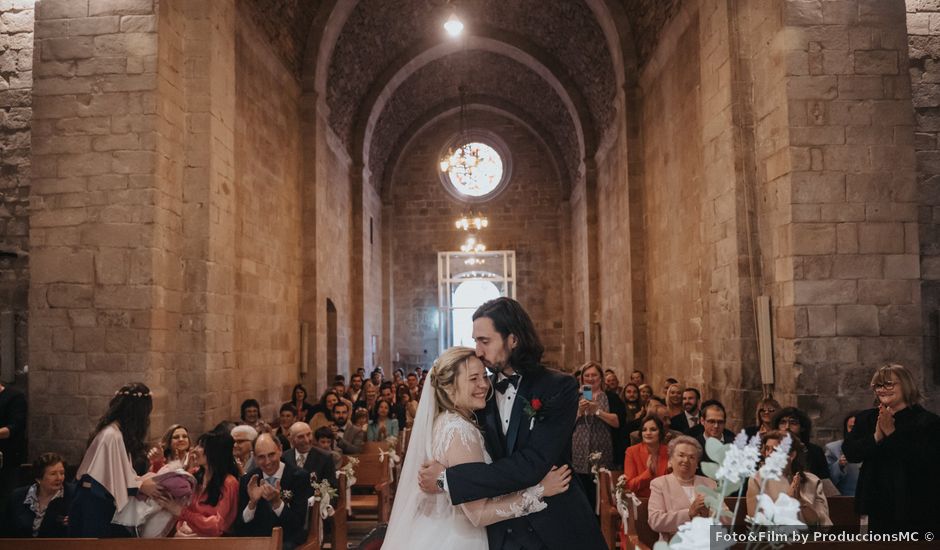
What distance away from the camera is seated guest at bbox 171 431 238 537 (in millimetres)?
4605

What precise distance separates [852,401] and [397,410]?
22.8 feet

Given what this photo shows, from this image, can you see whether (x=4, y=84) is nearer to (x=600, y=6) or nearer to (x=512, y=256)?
(x=600, y=6)

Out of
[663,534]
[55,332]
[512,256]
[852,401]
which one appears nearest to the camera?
[663,534]

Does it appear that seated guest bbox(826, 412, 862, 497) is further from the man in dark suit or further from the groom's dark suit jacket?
the man in dark suit

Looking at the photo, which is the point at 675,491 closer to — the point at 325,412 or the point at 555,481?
the point at 555,481

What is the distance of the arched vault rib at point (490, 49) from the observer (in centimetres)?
1777

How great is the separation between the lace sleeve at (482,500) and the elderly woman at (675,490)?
2.09 m

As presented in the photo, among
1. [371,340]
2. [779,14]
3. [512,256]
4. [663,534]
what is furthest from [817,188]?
[512,256]

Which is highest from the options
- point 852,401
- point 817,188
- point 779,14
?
point 779,14

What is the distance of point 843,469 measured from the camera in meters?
5.96

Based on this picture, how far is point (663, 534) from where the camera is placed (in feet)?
15.4

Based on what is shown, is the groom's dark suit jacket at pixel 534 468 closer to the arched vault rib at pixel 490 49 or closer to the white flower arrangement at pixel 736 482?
the white flower arrangement at pixel 736 482

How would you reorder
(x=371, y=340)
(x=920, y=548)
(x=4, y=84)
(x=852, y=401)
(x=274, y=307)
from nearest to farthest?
(x=920, y=548) → (x=852, y=401) → (x=4, y=84) → (x=274, y=307) → (x=371, y=340)

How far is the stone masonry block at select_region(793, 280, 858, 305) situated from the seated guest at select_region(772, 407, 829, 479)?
1.45 meters
